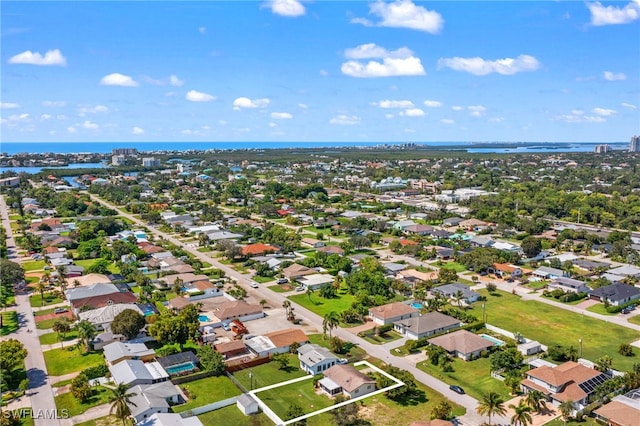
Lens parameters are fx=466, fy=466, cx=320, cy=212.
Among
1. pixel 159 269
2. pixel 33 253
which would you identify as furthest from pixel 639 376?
pixel 33 253

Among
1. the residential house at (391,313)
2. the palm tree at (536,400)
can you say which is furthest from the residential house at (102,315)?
the palm tree at (536,400)

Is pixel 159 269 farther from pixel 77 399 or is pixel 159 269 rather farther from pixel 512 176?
pixel 512 176

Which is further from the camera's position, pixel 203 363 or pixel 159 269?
pixel 159 269

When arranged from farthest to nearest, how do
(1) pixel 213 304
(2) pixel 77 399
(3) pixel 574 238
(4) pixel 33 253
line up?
(3) pixel 574 238 < (4) pixel 33 253 < (1) pixel 213 304 < (2) pixel 77 399

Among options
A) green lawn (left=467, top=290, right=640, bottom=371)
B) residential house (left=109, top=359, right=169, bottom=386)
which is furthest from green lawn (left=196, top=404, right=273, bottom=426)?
green lawn (left=467, top=290, right=640, bottom=371)

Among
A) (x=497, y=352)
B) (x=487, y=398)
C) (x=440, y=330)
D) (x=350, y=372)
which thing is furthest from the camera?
(x=440, y=330)

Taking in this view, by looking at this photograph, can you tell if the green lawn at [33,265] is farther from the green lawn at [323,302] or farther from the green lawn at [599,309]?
the green lawn at [599,309]

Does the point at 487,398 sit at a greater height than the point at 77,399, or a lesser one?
greater
